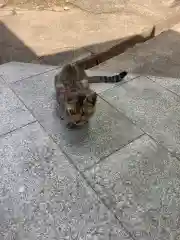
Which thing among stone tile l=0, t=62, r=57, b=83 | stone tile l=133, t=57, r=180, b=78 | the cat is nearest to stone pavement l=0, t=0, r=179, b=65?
stone tile l=0, t=62, r=57, b=83

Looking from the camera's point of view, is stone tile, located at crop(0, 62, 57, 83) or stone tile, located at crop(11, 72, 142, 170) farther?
stone tile, located at crop(0, 62, 57, 83)

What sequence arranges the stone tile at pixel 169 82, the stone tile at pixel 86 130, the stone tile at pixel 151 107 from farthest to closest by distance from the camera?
the stone tile at pixel 169 82
the stone tile at pixel 151 107
the stone tile at pixel 86 130

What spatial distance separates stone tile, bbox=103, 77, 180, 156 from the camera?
7.25ft

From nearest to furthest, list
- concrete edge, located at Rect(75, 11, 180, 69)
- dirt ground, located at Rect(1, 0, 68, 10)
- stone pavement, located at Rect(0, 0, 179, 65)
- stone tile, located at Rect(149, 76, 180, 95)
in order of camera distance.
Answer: stone tile, located at Rect(149, 76, 180, 95) < concrete edge, located at Rect(75, 11, 180, 69) < stone pavement, located at Rect(0, 0, 179, 65) < dirt ground, located at Rect(1, 0, 68, 10)

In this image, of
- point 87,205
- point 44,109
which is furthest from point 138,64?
point 87,205

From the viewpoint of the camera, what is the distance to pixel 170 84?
2740mm

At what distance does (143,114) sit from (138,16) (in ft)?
9.03

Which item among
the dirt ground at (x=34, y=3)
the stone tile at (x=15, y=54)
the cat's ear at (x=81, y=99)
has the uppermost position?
the cat's ear at (x=81, y=99)

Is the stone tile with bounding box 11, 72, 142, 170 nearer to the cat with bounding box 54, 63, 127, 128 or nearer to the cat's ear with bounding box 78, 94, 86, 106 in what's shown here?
the cat with bounding box 54, 63, 127, 128

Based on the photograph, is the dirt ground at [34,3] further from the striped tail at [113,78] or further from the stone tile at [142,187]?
the stone tile at [142,187]

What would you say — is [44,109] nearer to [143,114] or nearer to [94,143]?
[94,143]

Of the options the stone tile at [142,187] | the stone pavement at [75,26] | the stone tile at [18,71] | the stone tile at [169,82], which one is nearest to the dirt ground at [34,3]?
the stone pavement at [75,26]

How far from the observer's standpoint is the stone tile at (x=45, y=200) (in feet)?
5.28

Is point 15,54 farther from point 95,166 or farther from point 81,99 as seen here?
point 95,166
